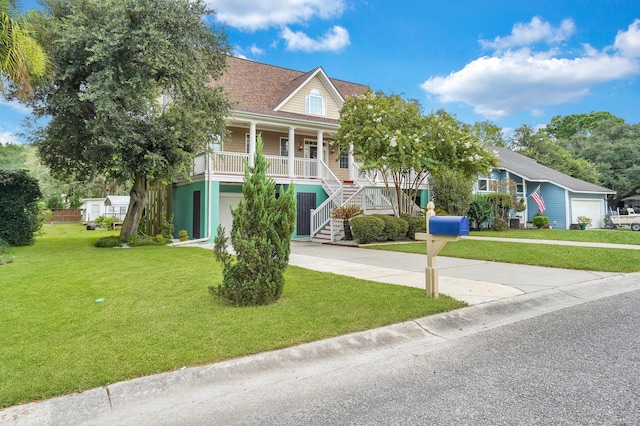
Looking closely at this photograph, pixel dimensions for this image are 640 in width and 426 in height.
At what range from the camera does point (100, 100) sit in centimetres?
1102

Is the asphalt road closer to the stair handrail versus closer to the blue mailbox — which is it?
the blue mailbox

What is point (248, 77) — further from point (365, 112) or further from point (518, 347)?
point (518, 347)

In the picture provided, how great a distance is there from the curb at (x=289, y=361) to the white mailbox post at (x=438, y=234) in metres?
0.63

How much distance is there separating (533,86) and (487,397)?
106 feet

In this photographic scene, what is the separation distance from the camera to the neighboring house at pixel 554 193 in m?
24.9

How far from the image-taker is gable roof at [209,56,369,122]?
1800 cm

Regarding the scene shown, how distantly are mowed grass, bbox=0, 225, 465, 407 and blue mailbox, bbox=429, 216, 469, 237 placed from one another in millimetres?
992

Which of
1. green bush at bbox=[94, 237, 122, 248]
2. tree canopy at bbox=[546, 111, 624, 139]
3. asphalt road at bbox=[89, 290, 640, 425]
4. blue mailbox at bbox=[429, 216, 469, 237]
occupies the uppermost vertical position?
tree canopy at bbox=[546, 111, 624, 139]

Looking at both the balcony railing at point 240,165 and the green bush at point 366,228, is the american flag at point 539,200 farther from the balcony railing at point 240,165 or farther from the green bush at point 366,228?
the balcony railing at point 240,165

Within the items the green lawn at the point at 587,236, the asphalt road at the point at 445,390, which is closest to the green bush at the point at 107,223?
the green lawn at the point at 587,236

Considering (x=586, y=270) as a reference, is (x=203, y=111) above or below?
above

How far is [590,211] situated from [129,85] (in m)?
29.7

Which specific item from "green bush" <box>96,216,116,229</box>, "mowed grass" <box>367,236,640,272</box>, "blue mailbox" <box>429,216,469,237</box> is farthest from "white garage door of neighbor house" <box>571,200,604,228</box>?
"green bush" <box>96,216,116,229</box>

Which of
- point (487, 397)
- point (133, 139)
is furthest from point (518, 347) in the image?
point (133, 139)
